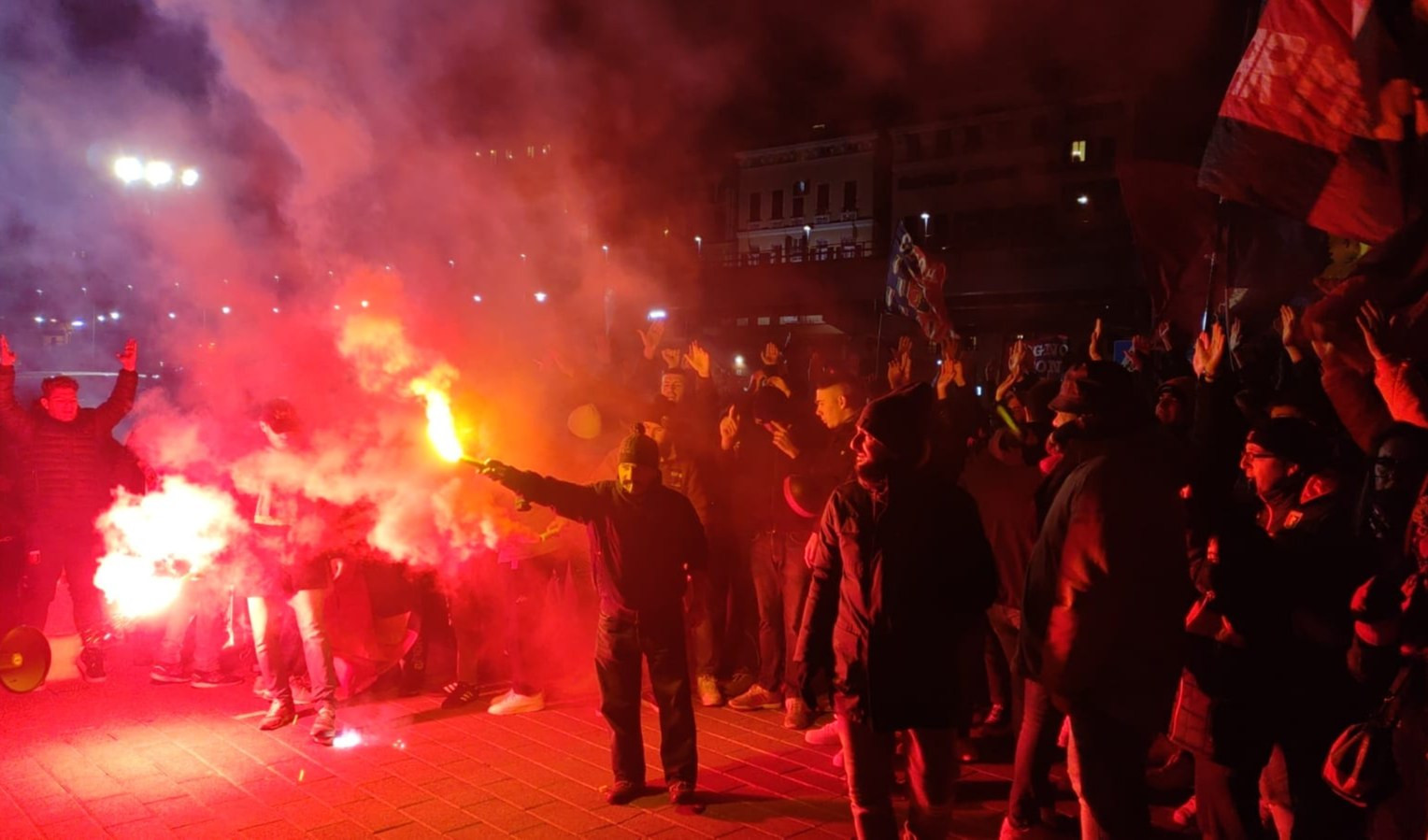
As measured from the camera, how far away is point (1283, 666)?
358cm

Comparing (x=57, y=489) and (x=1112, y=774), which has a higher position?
(x=57, y=489)

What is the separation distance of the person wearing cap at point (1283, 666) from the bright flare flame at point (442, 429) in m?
4.02

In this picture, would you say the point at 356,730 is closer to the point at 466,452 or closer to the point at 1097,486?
the point at 466,452

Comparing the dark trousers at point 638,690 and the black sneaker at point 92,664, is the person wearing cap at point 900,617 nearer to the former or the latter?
the dark trousers at point 638,690

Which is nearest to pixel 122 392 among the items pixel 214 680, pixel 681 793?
pixel 214 680

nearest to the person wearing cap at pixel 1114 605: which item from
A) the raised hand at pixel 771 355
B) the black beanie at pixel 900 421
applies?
the black beanie at pixel 900 421

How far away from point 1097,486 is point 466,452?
145 inches

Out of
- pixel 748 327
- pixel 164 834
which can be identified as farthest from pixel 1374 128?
pixel 748 327

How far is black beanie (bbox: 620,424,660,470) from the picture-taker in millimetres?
5367

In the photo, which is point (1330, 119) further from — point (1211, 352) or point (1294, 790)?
point (1294, 790)

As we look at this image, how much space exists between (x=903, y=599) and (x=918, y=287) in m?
6.41

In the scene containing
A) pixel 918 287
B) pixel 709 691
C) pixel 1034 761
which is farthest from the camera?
pixel 918 287

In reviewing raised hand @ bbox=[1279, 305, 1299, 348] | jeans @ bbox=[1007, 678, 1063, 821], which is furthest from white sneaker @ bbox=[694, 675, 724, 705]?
raised hand @ bbox=[1279, 305, 1299, 348]

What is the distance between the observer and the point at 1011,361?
7.34 meters
